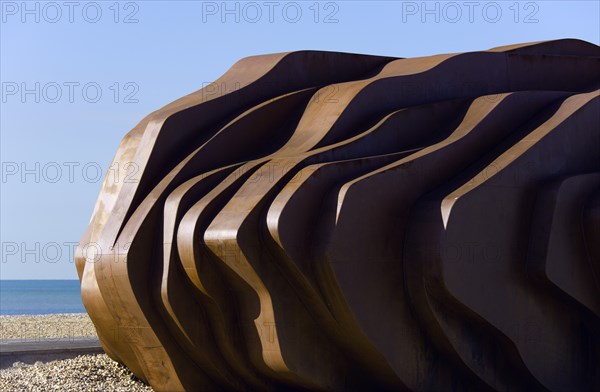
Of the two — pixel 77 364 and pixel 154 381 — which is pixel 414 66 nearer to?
pixel 154 381

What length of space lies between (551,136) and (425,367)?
3541 millimetres

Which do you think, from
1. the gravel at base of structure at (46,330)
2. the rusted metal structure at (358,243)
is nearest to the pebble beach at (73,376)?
the rusted metal structure at (358,243)

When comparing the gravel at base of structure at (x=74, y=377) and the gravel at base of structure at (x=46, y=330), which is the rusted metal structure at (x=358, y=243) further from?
the gravel at base of structure at (x=46, y=330)

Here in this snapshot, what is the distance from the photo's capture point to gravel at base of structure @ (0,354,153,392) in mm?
16859

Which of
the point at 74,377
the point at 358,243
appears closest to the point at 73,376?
the point at 74,377

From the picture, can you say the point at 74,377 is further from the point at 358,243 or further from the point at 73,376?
the point at 358,243

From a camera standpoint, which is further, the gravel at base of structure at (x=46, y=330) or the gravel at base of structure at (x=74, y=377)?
the gravel at base of structure at (x=46, y=330)

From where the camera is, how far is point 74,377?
17641mm

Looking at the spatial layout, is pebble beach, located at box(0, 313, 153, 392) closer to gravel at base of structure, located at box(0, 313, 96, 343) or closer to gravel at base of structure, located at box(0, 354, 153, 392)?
gravel at base of structure, located at box(0, 354, 153, 392)

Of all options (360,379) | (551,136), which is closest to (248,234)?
(360,379)

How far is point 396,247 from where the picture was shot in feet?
47.2

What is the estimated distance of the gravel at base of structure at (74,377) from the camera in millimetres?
16859

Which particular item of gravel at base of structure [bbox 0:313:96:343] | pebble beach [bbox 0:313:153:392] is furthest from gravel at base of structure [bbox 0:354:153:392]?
gravel at base of structure [bbox 0:313:96:343]

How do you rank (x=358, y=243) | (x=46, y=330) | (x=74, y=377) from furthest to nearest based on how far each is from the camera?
(x=46, y=330) < (x=74, y=377) < (x=358, y=243)
